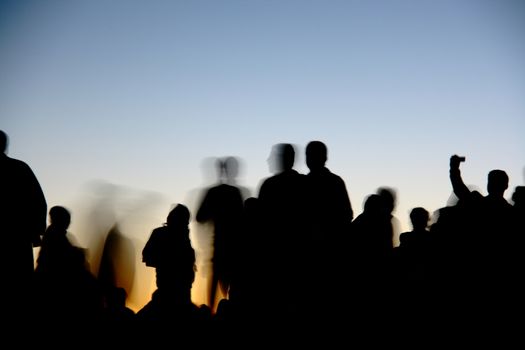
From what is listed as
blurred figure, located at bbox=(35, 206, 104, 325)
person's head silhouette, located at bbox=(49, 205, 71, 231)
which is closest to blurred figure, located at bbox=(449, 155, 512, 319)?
blurred figure, located at bbox=(35, 206, 104, 325)

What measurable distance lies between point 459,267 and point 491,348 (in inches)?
→ 44.1

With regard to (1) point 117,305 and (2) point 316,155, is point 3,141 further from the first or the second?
(2) point 316,155

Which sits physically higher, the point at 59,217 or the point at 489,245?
the point at 59,217

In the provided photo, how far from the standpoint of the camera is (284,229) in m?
6.39

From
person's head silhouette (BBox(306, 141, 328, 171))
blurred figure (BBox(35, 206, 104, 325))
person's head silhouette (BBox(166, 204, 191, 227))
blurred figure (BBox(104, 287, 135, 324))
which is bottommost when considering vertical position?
blurred figure (BBox(104, 287, 135, 324))

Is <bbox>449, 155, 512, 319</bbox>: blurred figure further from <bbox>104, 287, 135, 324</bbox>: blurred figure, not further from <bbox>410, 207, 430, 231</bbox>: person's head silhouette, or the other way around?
<bbox>104, 287, 135, 324</bbox>: blurred figure

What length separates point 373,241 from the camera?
22.0ft

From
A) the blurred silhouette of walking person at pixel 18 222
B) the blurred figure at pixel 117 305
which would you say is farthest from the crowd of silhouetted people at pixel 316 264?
the blurred figure at pixel 117 305

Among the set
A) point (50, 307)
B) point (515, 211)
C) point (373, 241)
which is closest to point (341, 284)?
point (373, 241)

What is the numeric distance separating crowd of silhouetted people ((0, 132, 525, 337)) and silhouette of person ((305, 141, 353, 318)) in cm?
1

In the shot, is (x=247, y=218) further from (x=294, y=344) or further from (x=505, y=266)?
(x=505, y=266)

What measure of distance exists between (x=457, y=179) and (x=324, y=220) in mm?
1751

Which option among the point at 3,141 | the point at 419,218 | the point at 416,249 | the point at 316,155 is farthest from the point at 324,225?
the point at 3,141

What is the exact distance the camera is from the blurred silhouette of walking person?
20.2 feet
